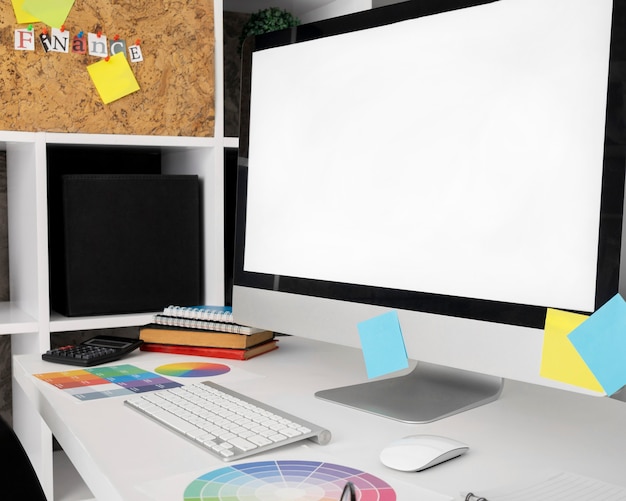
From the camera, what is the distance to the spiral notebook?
0.62 m

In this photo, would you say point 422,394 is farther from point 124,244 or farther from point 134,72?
point 134,72

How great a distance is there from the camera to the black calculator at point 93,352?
114 cm

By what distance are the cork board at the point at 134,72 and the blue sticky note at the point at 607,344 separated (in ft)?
3.40

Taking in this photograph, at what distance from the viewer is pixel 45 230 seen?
1386 millimetres

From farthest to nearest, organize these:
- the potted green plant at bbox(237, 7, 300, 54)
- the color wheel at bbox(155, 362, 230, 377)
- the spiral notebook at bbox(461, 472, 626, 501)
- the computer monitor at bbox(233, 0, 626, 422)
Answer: the potted green plant at bbox(237, 7, 300, 54) < the color wheel at bbox(155, 362, 230, 377) < the computer monitor at bbox(233, 0, 626, 422) < the spiral notebook at bbox(461, 472, 626, 501)

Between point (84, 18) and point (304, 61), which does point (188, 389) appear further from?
point (84, 18)

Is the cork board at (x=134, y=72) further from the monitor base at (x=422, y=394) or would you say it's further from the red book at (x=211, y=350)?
the monitor base at (x=422, y=394)

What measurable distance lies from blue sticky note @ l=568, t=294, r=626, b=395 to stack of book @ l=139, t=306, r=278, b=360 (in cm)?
65

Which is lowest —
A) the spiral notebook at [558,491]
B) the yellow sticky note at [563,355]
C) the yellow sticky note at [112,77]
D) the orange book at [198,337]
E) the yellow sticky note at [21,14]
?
the orange book at [198,337]

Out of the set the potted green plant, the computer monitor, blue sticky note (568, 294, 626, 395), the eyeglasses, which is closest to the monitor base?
the computer monitor

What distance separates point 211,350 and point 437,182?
0.55 meters

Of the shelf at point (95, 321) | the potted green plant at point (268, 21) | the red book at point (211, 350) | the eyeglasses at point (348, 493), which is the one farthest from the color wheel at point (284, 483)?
the potted green plant at point (268, 21)

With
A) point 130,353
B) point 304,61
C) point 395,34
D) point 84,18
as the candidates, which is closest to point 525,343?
point 395,34

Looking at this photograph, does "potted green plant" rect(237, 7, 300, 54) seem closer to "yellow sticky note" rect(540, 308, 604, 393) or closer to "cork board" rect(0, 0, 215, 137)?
"cork board" rect(0, 0, 215, 137)
